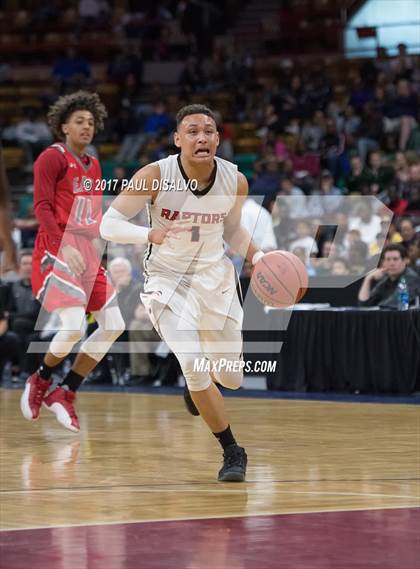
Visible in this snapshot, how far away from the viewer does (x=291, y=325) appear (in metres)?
12.1

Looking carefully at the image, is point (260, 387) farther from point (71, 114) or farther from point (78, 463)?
point (78, 463)

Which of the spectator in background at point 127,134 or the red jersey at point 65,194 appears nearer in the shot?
the red jersey at point 65,194

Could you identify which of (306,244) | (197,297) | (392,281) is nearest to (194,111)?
(197,297)

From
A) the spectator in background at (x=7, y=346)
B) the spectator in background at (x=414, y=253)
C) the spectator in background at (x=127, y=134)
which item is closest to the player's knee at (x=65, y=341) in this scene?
the spectator in background at (x=7, y=346)

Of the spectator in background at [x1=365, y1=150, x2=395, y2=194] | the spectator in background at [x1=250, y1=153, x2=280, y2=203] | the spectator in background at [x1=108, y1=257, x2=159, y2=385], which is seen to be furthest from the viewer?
the spectator in background at [x1=250, y1=153, x2=280, y2=203]

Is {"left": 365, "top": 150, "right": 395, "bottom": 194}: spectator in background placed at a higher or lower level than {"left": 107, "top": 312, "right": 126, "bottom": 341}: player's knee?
higher

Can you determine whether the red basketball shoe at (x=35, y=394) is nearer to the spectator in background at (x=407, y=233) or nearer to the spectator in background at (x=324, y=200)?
the spectator in background at (x=407, y=233)

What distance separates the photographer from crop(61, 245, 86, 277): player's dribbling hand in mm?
8242

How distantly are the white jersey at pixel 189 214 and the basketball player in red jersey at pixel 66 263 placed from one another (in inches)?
69.2

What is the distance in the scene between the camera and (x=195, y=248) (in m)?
6.72

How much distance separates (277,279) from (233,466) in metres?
1.13

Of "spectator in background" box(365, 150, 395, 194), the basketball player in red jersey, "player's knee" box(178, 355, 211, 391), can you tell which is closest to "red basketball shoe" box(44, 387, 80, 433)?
the basketball player in red jersey

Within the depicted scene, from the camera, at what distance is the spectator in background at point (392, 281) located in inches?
459

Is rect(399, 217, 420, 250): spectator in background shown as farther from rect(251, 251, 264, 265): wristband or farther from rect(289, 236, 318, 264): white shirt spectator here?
rect(251, 251, 264, 265): wristband
